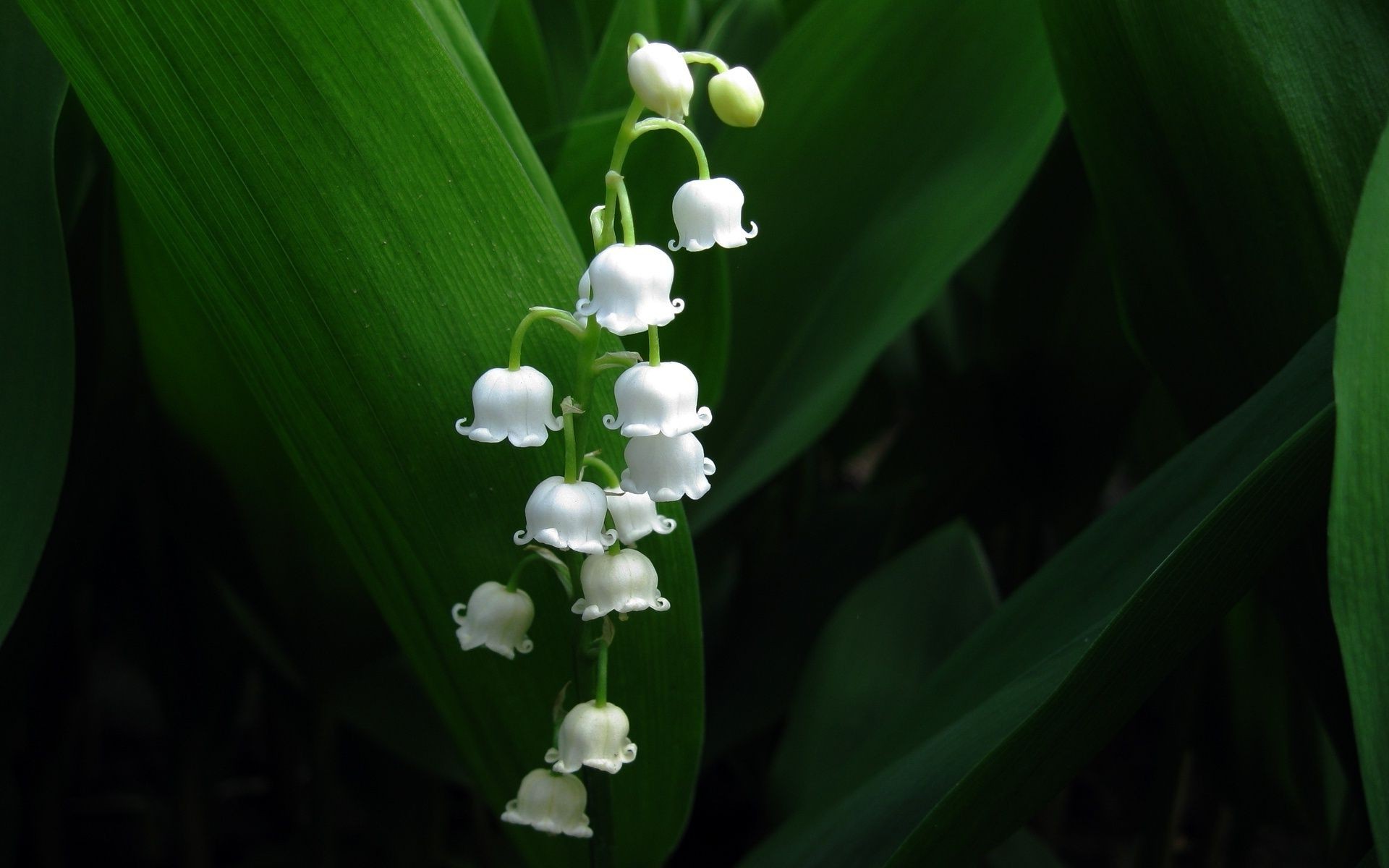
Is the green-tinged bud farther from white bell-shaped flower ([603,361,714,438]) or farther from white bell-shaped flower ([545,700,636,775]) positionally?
white bell-shaped flower ([545,700,636,775])

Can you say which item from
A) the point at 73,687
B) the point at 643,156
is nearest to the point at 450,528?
the point at 643,156

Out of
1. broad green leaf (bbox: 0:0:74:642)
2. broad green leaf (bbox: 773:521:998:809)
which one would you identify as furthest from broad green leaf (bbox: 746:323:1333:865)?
broad green leaf (bbox: 0:0:74:642)

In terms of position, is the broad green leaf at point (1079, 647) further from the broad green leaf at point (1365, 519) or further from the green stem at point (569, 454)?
the green stem at point (569, 454)

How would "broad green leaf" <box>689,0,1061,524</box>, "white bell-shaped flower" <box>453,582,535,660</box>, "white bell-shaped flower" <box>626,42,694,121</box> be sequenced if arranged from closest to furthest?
1. "white bell-shaped flower" <box>626,42,694,121</box>
2. "white bell-shaped flower" <box>453,582,535,660</box>
3. "broad green leaf" <box>689,0,1061,524</box>

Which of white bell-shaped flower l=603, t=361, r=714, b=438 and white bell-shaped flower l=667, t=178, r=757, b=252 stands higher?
white bell-shaped flower l=667, t=178, r=757, b=252

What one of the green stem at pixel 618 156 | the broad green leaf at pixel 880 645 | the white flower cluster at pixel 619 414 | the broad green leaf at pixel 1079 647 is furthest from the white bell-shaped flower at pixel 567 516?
the broad green leaf at pixel 880 645

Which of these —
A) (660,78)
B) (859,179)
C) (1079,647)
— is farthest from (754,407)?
(660,78)

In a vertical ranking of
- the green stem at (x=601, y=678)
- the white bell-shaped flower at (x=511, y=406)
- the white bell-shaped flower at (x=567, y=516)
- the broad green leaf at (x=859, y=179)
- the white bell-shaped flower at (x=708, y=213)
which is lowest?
the green stem at (x=601, y=678)
